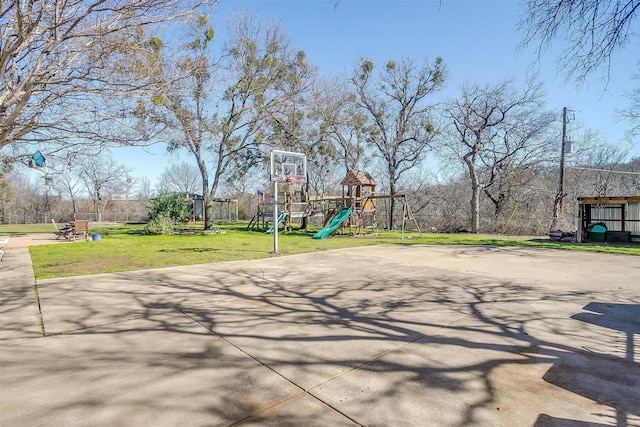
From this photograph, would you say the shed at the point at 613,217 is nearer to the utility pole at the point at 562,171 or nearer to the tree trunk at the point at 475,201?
the utility pole at the point at 562,171

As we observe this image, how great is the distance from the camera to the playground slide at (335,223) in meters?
14.7

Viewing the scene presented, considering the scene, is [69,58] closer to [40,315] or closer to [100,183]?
[40,315]

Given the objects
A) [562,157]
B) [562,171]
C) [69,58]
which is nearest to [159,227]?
[69,58]

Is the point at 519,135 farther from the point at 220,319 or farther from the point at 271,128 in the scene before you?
the point at 220,319

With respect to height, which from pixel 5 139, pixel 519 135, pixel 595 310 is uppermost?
pixel 519 135

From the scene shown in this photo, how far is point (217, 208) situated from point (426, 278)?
3396 cm

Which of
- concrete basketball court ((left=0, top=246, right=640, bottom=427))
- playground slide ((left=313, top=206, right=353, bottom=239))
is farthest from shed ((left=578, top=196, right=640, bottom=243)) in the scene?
playground slide ((left=313, top=206, right=353, bottom=239))

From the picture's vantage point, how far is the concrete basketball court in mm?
1998

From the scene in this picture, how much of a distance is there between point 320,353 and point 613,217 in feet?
53.2

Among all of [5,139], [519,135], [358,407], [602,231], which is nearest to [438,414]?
[358,407]

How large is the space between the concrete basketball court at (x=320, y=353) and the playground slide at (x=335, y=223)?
9.01m

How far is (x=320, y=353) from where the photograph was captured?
2820 millimetres

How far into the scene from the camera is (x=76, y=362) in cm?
264

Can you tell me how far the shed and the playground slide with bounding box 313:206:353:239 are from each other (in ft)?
31.1
